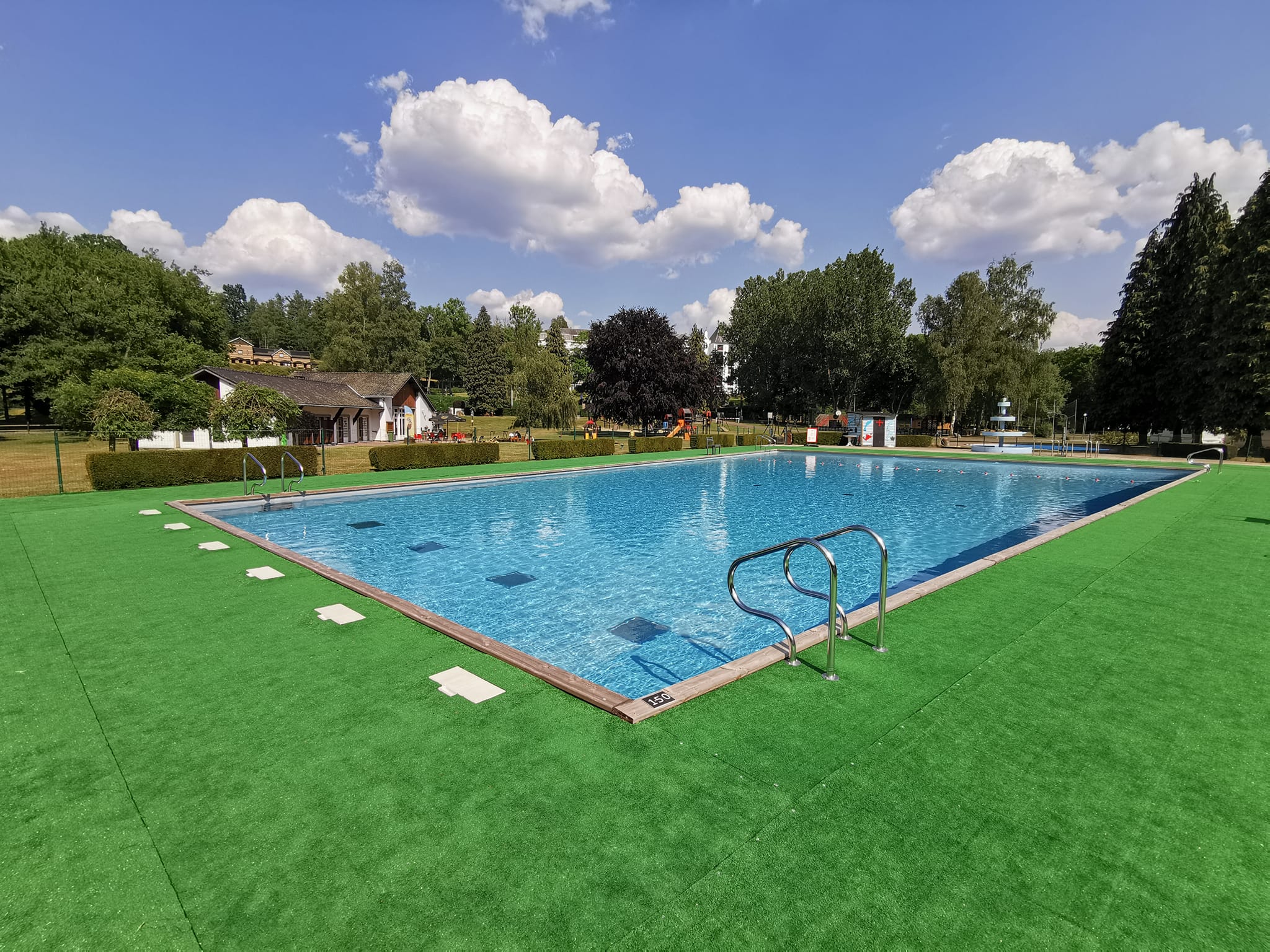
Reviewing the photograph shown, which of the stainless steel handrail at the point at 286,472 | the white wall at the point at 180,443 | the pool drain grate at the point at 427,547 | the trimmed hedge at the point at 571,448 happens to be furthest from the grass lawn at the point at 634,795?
the white wall at the point at 180,443

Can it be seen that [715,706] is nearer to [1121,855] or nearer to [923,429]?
[1121,855]

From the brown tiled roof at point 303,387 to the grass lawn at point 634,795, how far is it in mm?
30407

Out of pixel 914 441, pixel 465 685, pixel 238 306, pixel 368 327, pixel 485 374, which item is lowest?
pixel 465 685

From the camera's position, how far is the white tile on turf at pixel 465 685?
447cm

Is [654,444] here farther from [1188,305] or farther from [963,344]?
[1188,305]

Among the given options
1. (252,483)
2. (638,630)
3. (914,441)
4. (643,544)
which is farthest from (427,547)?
(914,441)

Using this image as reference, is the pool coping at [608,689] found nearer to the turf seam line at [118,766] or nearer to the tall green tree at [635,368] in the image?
the turf seam line at [118,766]

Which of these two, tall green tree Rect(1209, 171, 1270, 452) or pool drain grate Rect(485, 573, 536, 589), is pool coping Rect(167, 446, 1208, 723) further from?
tall green tree Rect(1209, 171, 1270, 452)

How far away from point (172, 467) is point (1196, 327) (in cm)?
4948

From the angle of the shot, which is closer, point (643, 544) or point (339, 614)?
point (339, 614)

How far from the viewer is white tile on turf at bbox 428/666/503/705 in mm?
4469

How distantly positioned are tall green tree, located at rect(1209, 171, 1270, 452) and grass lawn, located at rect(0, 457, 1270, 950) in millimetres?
32220

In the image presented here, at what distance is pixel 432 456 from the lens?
2406 cm

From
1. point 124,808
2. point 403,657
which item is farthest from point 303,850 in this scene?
point 403,657
